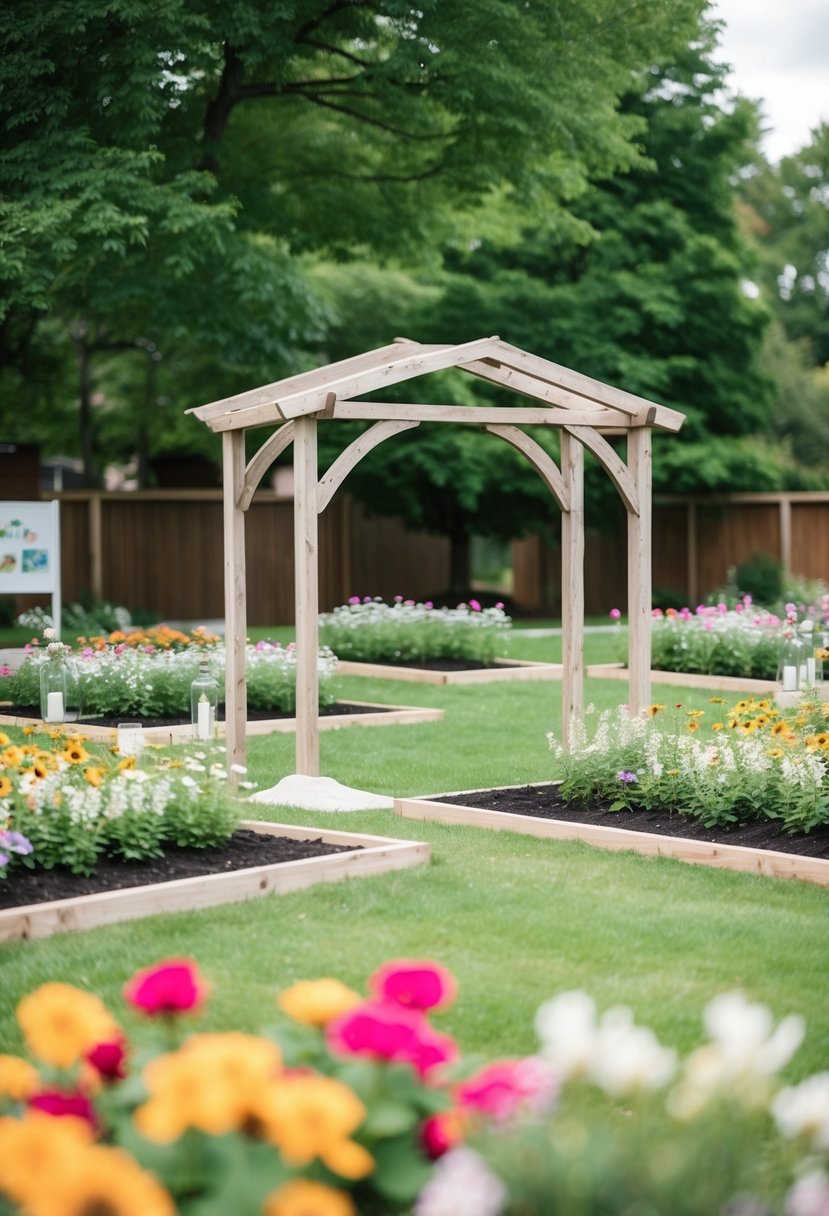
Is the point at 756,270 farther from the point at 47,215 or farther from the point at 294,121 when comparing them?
the point at 47,215

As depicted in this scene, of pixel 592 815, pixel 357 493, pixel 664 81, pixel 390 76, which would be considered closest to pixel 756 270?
pixel 664 81

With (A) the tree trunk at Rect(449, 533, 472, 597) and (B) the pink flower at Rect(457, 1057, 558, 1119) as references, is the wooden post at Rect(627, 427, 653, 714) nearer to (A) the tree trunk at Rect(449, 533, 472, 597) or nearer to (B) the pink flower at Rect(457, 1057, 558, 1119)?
(B) the pink flower at Rect(457, 1057, 558, 1119)

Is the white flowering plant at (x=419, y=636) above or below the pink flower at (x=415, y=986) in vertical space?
above

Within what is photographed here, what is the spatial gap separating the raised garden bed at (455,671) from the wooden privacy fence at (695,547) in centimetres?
828

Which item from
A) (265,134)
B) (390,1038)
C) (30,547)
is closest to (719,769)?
(390,1038)

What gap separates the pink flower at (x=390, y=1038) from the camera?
269cm

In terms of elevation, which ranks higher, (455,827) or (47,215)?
(47,215)

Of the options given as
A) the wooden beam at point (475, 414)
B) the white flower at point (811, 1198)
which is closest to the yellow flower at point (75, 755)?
the wooden beam at point (475, 414)

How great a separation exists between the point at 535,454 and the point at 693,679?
5.28m

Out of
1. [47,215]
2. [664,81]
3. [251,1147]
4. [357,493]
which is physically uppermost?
[664,81]

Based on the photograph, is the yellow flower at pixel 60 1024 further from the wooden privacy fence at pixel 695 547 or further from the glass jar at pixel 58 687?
the wooden privacy fence at pixel 695 547

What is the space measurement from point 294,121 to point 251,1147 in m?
17.1

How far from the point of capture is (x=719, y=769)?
271 inches

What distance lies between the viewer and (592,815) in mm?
7125
